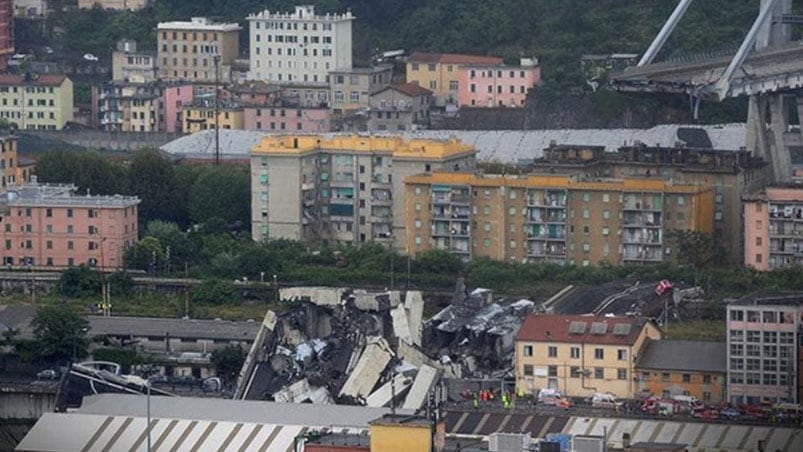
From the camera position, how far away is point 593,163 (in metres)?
32.3

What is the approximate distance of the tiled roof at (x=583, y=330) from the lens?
25766mm

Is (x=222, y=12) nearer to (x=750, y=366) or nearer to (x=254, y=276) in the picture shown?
(x=254, y=276)

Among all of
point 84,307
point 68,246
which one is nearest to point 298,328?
point 84,307

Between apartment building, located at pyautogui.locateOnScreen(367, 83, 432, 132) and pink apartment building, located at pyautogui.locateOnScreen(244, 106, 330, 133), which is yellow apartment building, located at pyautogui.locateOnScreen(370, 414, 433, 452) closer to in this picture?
apartment building, located at pyautogui.locateOnScreen(367, 83, 432, 132)

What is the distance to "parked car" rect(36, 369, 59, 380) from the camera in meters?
26.8

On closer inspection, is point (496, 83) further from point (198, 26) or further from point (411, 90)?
point (198, 26)

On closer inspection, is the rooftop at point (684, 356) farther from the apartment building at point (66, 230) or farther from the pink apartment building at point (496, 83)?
the pink apartment building at point (496, 83)

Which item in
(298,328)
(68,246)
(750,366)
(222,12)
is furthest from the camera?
(222,12)

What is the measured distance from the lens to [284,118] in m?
38.5

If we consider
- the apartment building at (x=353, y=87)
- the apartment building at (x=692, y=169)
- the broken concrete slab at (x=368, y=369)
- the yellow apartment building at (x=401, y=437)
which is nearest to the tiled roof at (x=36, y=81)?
the apartment building at (x=353, y=87)

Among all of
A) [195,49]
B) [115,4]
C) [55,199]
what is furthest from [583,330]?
[115,4]

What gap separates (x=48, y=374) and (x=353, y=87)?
1295 centimetres

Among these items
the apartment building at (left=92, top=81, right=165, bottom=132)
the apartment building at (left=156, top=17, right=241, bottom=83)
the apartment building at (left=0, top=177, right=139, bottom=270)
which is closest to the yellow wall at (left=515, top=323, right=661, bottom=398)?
the apartment building at (left=0, top=177, right=139, bottom=270)

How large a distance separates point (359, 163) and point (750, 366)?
8.06 metres
